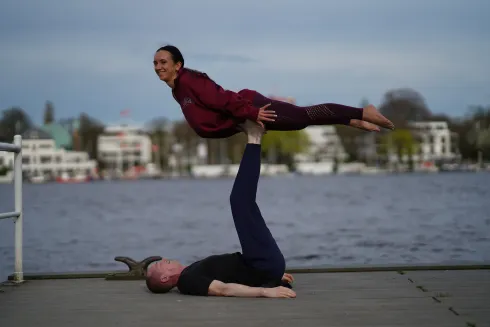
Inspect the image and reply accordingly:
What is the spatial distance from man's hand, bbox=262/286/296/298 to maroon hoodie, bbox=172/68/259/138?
142cm

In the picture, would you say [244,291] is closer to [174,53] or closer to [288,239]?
[174,53]

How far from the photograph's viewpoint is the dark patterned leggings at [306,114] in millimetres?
7676

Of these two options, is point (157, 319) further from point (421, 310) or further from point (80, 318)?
point (421, 310)

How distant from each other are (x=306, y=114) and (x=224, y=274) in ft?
5.15

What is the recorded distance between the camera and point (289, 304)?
267 inches

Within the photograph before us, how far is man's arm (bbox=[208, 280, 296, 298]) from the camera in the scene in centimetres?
714

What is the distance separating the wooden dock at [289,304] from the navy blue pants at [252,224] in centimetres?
36

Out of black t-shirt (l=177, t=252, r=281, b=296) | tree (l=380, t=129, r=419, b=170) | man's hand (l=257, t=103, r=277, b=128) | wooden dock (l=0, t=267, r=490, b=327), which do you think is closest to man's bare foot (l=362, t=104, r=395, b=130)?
man's hand (l=257, t=103, r=277, b=128)

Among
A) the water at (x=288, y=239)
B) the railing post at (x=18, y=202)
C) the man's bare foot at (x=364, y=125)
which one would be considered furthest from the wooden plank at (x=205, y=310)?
the water at (x=288, y=239)

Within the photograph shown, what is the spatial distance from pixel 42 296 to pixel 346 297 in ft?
8.46

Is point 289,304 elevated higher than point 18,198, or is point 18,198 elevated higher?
point 18,198

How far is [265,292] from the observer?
719 cm

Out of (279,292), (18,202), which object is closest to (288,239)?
(18,202)

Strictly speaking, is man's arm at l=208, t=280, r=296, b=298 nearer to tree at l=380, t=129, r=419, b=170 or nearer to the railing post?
the railing post
